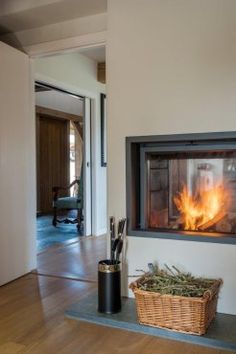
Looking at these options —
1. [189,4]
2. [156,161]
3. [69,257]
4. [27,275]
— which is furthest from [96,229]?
[189,4]

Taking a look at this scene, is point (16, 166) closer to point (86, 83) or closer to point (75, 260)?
point (75, 260)

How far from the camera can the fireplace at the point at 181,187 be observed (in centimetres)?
242

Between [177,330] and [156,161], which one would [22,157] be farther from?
[177,330]

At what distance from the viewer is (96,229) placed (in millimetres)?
5293

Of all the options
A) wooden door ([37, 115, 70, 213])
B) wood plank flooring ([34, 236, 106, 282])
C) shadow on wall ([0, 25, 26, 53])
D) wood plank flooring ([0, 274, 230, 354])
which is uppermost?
shadow on wall ([0, 25, 26, 53])

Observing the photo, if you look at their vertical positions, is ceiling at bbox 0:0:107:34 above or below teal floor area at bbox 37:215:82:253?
above

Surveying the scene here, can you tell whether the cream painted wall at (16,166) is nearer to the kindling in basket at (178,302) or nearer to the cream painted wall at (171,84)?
the cream painted wall at (171,84)

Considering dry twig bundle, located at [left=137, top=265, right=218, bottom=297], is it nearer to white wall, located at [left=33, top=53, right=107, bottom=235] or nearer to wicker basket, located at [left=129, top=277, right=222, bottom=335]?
wicker basket, located at [left=129, top=277, right=222, bottom=335]

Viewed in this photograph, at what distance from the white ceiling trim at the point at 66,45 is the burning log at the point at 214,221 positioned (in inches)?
65.5

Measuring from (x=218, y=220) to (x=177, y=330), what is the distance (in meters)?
0.77

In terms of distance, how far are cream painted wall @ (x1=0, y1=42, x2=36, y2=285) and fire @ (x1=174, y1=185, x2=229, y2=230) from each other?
139 centimetres

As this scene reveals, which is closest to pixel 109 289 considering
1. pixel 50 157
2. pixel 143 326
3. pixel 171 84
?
pixel 143 326

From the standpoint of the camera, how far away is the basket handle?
201 centimetres

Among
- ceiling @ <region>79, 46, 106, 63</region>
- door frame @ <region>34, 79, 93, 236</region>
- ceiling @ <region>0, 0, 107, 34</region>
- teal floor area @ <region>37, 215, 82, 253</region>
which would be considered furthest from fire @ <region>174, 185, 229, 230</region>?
ceiling @ <region>79, 46, 106, 63</region>
